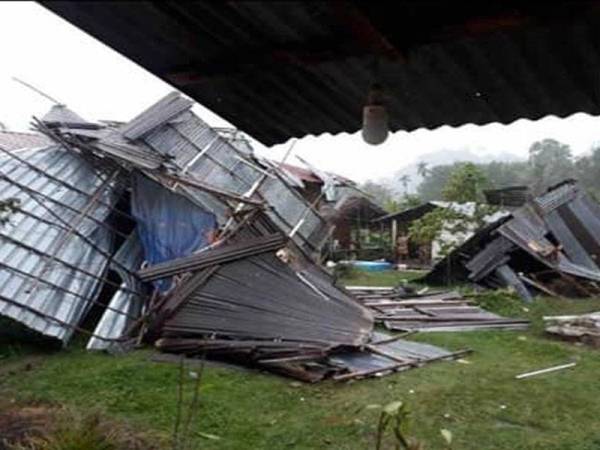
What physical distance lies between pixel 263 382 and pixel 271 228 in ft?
9.58

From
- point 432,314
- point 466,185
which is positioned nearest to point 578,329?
point 432,314

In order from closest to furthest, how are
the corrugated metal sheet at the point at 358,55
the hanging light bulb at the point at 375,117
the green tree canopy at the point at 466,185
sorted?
1. the corrugated metal sheet at the point at 358,55
2. the hanging light bulb at the point at 375,117
3. the green tree canopy at the point at 466,185

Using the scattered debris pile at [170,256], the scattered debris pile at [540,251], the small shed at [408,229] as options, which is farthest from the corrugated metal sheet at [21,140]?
the small shed at [408,229]

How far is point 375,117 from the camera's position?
8.48 feet

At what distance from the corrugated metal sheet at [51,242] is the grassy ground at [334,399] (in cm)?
65

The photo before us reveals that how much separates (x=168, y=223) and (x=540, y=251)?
822 cm

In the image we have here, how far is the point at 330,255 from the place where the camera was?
1870 cm

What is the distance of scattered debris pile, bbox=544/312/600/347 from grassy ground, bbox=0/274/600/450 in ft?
2.14

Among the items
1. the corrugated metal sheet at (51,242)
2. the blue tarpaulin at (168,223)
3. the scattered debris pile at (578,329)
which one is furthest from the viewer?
the blue tarpaulin at (168,223)

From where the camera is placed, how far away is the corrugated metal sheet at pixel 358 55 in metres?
1.98

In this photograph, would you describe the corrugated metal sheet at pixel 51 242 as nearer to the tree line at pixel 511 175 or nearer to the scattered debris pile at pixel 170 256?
the scattered debris pile at pixel 170 256

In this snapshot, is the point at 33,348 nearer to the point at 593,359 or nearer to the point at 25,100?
the point at 25,100

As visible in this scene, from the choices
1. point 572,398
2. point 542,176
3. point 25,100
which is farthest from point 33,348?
point 542,176

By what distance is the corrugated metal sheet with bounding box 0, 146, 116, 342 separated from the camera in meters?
7.53
